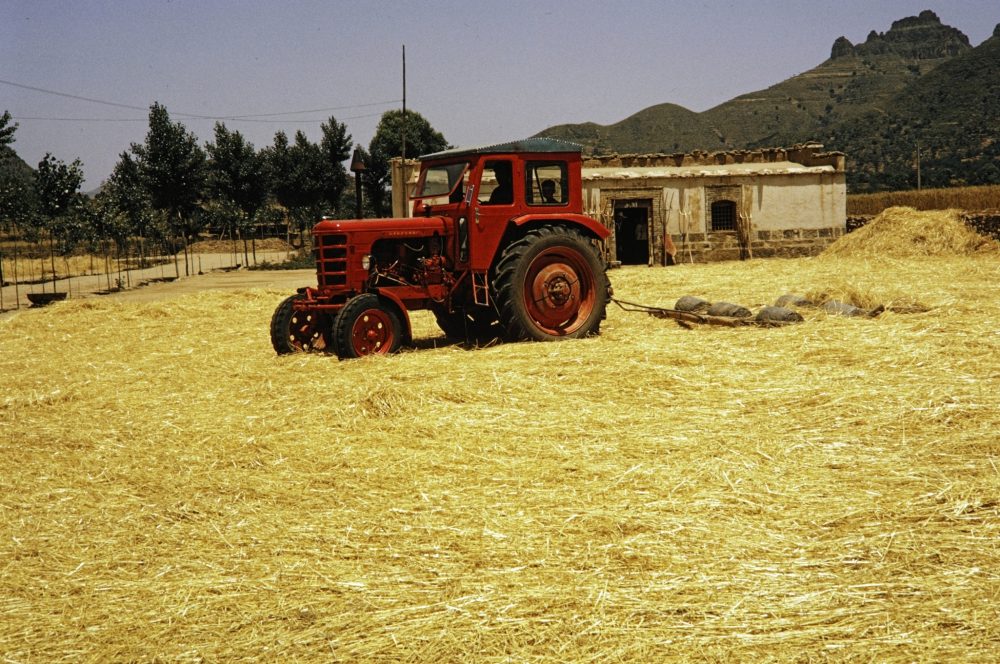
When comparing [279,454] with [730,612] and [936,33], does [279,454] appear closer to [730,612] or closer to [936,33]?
[730,612]

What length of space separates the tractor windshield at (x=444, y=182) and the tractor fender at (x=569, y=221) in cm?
75

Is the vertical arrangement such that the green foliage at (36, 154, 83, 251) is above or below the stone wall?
above

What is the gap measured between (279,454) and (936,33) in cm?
16791

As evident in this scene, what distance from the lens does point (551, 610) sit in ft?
11.7

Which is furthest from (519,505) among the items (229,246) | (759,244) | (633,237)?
(229,246)

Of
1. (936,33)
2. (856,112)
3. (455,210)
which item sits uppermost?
(936,33)

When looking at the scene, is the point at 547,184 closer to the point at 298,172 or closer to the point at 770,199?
the point at 770,199

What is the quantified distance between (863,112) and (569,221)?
92.1 m

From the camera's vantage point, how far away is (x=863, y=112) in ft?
301

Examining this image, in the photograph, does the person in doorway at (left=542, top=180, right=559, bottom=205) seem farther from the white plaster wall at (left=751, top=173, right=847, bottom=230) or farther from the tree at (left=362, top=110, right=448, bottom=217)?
the tree at (left=362, top=110, right=448, bottom=217)

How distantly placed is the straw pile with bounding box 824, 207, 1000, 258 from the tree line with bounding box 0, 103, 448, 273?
81.8ft

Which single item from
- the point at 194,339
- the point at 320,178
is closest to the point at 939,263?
the point at 194,339

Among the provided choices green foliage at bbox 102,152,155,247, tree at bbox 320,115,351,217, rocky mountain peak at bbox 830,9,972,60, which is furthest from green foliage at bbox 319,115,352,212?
rocky mountain peak at bbox 830,9,972,60

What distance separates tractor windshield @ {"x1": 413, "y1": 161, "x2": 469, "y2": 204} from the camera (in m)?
10.3
